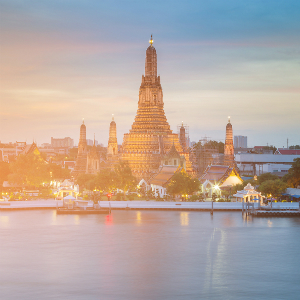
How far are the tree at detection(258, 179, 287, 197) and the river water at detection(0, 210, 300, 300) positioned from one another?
33.0 feet

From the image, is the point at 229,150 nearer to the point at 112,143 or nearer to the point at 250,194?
the point at 112,143

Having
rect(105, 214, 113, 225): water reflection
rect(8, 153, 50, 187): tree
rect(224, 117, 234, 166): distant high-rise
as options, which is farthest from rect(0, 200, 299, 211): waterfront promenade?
rect(224, 117, 234, 166): distant high-rise

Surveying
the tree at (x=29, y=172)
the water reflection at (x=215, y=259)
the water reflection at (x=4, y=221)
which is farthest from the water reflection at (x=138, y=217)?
the tree at (x=29, y=172)

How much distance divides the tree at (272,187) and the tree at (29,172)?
38838mm

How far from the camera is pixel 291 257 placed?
50.2m

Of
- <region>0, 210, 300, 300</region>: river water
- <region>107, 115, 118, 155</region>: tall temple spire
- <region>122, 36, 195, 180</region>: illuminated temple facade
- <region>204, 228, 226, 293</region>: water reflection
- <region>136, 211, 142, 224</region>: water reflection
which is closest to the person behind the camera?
<region>0, 210, 300, 300</region>: river water

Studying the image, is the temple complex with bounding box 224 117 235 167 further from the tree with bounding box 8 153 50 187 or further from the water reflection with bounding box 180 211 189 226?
the water reflection with bounding box 180 211 189 226

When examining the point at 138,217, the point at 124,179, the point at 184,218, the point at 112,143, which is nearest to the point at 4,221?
the point at 138,217

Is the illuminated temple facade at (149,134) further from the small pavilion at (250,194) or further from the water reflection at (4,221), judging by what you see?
the water reflection at (4,221)

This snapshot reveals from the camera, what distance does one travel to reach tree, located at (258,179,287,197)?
81.8 meters

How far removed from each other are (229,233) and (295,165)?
27308mm

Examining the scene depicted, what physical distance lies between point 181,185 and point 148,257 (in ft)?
112

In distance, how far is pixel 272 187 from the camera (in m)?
81.8

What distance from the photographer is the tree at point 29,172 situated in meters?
102
